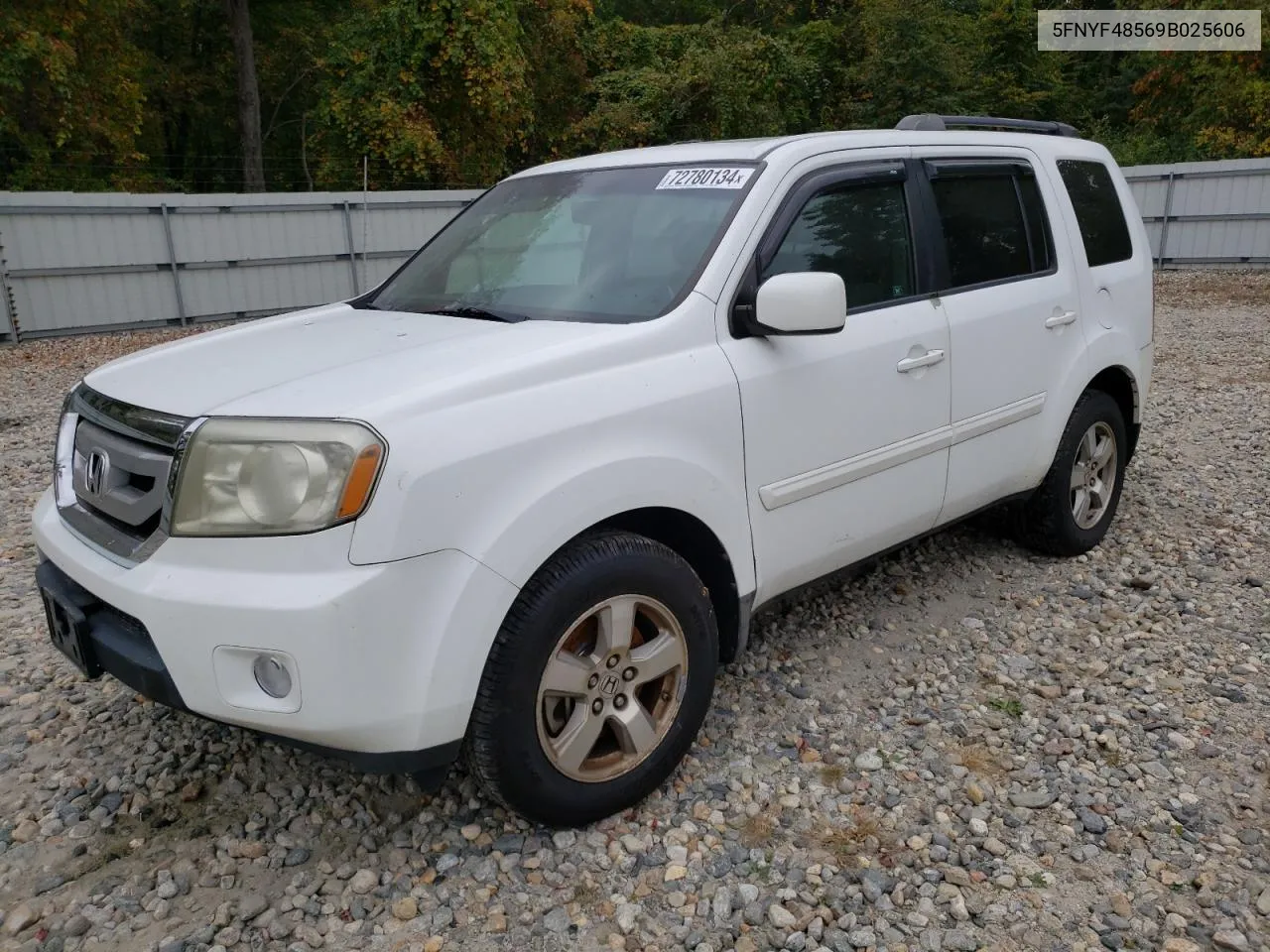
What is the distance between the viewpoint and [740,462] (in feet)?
9.59

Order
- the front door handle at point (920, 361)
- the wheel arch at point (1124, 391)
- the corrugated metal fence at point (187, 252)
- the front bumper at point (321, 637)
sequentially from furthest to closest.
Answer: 1. the corrugated metal fence at point (187, 252)
2. the wheel arch at point (1124, 391)
3. the front door handle at point (920, 361)
4. the front bumper at point (321, 637)

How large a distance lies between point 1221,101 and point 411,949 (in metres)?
28.2

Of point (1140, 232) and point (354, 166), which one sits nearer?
point (1140, 232)

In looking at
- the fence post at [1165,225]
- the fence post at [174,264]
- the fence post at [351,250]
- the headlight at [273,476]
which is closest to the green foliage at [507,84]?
the fence post at [351,250]

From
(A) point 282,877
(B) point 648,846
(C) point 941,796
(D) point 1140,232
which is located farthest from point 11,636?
(D) point 1140,232

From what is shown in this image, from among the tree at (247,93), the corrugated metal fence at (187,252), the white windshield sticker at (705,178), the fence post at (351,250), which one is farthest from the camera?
the tree at (247,93)

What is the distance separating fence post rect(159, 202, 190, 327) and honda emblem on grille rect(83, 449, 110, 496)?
11.7 metres

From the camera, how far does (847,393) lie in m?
3.21

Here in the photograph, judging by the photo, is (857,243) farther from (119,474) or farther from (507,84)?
(507,84)

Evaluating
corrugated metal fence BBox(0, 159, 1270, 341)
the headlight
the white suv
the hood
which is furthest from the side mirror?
corrugated metal fence BBox(0, 159, 1270, 341)

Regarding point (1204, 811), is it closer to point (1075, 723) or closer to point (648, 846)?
point (1075, 723)

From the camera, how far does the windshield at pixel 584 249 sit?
3020 mm

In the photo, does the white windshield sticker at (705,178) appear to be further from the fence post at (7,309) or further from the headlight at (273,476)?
the fence post at (7,309)

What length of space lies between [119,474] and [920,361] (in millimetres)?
2504
